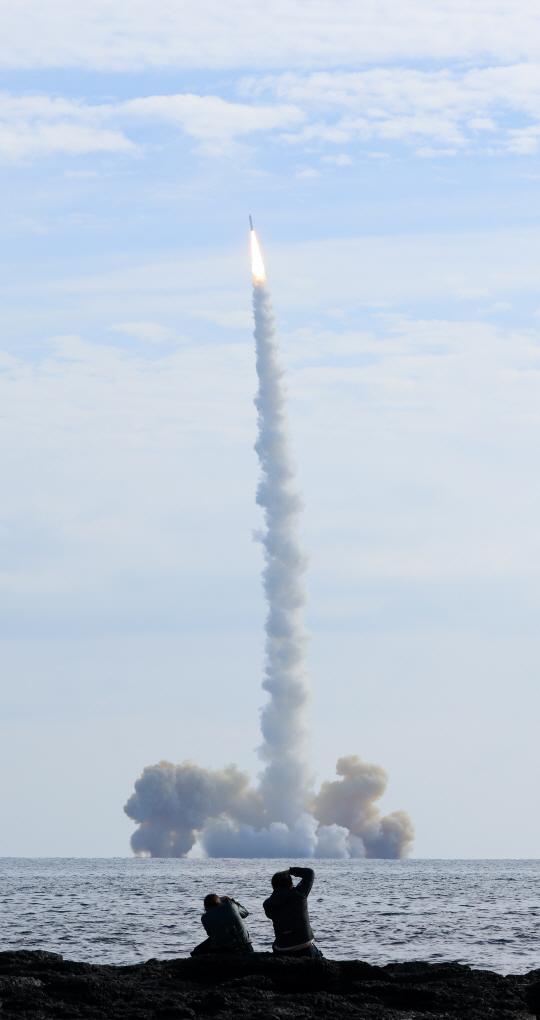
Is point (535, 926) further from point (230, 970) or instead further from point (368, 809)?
point (368, 809)

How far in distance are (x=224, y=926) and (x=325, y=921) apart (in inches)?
970

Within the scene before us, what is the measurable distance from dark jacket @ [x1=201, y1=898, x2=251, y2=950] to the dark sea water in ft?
29.9

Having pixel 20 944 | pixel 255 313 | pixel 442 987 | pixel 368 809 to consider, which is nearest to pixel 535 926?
pixel 20 944

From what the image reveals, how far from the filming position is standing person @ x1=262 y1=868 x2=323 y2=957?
18641mm

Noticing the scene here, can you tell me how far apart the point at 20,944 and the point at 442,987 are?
1737 cm

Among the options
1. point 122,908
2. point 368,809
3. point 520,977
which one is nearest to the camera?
point 520,977

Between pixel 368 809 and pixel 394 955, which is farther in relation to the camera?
pixel 368 809

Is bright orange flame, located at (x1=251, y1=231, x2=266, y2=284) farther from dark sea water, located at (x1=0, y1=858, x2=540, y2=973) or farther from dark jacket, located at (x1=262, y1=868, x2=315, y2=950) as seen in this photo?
dark jacket, located at (x1=262, y1=868, x2=315, y2=950)

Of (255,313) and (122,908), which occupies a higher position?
(255,313)

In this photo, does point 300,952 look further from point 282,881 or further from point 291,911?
point 282,881

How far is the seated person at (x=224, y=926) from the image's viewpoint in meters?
20.0

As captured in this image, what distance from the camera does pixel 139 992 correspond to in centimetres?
1956

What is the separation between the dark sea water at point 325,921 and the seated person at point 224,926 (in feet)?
29.4

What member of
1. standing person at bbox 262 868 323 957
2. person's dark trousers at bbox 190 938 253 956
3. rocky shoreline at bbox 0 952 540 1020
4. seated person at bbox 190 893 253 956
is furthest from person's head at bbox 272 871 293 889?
person's dark trousers at bbox 190 938 253 956
